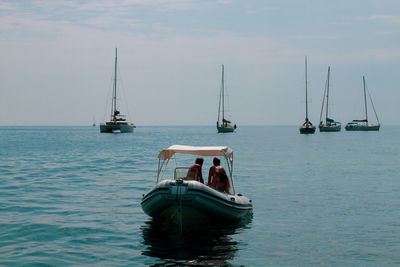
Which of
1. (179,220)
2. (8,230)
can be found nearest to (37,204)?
(8,230)

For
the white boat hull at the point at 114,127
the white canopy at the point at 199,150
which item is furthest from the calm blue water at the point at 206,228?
→ the white boat hull at the point at 114,127

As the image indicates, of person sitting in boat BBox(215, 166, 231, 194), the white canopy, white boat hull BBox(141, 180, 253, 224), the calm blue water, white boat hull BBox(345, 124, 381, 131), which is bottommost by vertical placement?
the calm blue water

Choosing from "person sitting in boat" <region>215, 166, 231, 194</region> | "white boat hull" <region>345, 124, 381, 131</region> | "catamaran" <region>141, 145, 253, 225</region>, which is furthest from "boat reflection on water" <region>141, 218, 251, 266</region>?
"white boat hull" <region>345, 124, 381, 131</region>

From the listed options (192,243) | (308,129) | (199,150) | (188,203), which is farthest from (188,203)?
(308,129)

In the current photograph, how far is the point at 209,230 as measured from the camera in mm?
14516

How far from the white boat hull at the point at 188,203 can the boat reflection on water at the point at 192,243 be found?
0.38 metres

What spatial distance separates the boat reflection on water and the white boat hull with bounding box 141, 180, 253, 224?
38 cm

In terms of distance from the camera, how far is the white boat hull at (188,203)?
1323 cm

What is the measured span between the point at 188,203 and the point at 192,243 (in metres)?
1.14

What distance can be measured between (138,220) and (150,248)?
3.82m

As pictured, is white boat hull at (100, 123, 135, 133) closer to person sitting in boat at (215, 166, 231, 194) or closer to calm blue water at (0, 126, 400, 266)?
calm blue water at (0, 126, 400, 266)

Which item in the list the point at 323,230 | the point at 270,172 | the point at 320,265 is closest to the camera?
the point at 320,265

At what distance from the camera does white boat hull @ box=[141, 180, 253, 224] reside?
1323 cm

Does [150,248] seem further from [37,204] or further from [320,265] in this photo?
[37,204]
